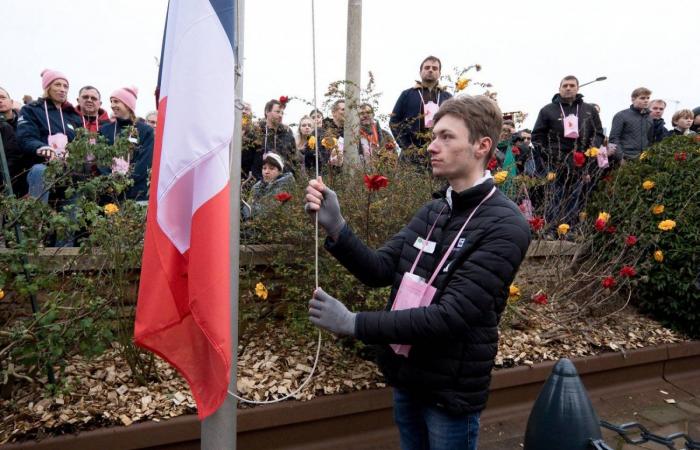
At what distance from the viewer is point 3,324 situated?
3117mm

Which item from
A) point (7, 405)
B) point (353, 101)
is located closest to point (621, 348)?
point (353, 101)

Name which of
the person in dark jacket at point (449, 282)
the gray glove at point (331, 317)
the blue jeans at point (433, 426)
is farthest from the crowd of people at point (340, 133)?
the blue jeans at point (433, 426)

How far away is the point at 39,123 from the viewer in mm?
5055

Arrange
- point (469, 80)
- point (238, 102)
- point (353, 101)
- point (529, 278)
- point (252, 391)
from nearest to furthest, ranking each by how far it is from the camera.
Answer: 1. point (238, 102)
2. point (252, 391)
3. point (353, 101)
4. point (469, 80)
5. point (529, 278)

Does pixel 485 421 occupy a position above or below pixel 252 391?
below

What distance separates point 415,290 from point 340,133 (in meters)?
3.76

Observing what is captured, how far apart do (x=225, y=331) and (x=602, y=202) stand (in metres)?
5.01

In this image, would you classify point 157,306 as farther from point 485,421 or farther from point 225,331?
point 485,421

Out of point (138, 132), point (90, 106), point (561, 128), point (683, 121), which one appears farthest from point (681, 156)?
point (90, 106)

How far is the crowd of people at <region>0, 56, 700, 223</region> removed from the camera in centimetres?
479

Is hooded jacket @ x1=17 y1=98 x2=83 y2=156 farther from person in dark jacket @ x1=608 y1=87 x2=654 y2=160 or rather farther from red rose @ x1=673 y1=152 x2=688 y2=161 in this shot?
person in dark jacket @ x1=608 y1=87 x2=654 y2=160

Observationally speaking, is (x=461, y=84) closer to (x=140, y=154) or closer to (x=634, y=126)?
(x=140, y=154)

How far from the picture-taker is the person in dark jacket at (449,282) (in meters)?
1.95

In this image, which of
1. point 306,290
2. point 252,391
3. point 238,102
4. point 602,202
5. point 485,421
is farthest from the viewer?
point 602,202
